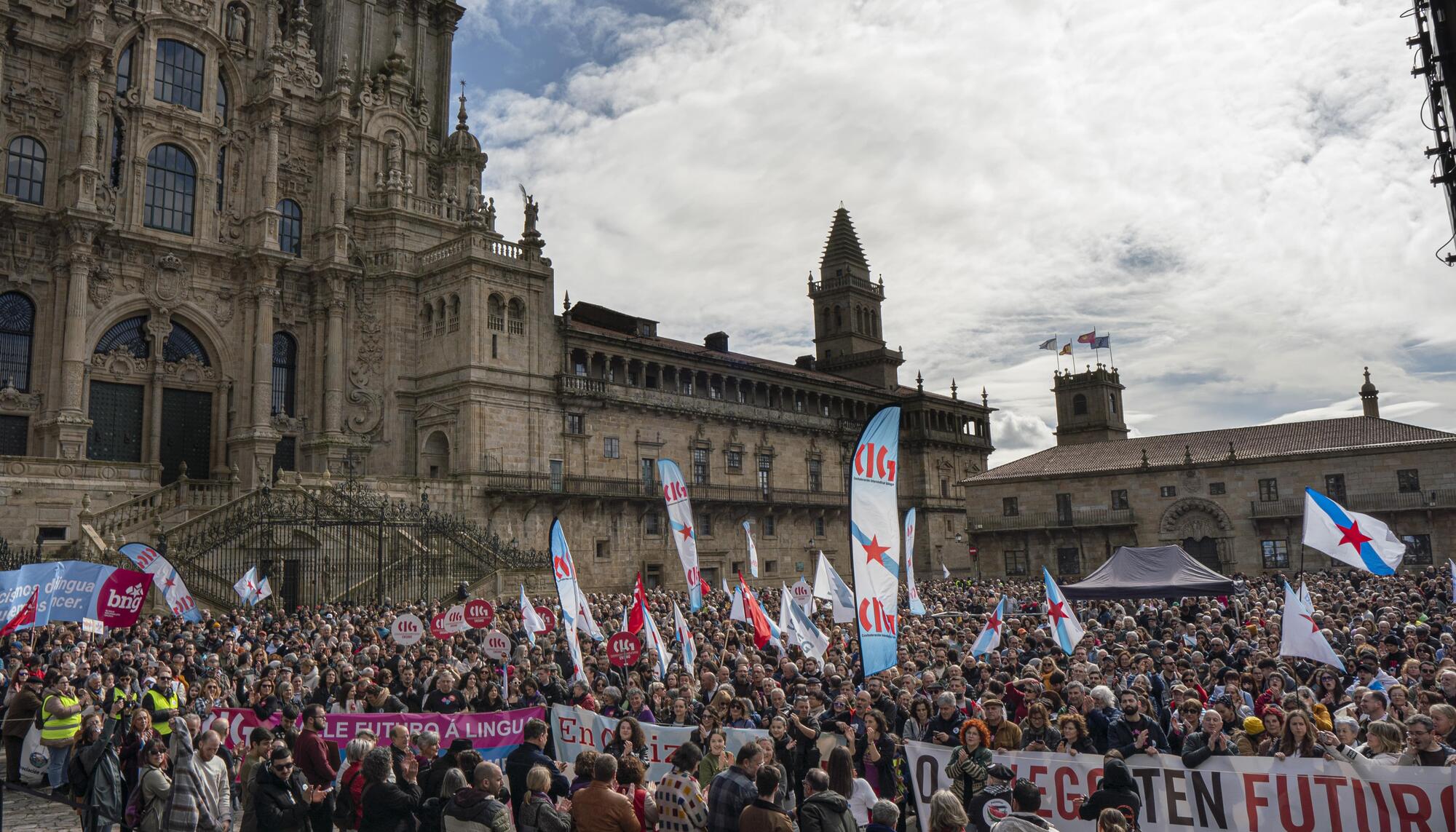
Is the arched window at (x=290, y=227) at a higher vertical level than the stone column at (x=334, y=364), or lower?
higher

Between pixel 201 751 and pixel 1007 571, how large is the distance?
2124 inches

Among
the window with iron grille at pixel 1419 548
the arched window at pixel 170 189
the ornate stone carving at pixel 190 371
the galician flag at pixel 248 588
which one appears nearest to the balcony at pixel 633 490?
the ornate stone carving at pixel 190 371

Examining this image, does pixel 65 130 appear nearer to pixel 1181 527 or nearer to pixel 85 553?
pixel 85 553

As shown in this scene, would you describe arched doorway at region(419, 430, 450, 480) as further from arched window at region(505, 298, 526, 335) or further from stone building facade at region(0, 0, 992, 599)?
arched window at region(505, 298, 526, 335)

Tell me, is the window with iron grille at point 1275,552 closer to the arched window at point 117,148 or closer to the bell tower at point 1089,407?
the bell tower at point 1089,407

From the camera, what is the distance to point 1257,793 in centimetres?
816

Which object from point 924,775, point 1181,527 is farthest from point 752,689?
point 1181,527

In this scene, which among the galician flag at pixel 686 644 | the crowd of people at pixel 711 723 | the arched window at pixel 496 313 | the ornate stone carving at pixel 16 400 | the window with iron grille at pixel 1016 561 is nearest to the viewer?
the crowd of people at pixel 711 723

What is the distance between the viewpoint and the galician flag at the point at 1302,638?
12.8 m

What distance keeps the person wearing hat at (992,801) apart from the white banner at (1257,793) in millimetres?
1105

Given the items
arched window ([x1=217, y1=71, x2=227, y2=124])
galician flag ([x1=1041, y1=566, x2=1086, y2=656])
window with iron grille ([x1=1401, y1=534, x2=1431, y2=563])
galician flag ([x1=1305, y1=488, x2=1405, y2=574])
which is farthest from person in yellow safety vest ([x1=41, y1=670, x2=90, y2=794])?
window with iron grille ([x1=1401, y1=534, x2=1431, y2=563])

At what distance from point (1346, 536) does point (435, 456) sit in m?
34.0

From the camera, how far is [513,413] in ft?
139

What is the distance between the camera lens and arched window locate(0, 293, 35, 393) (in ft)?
116
